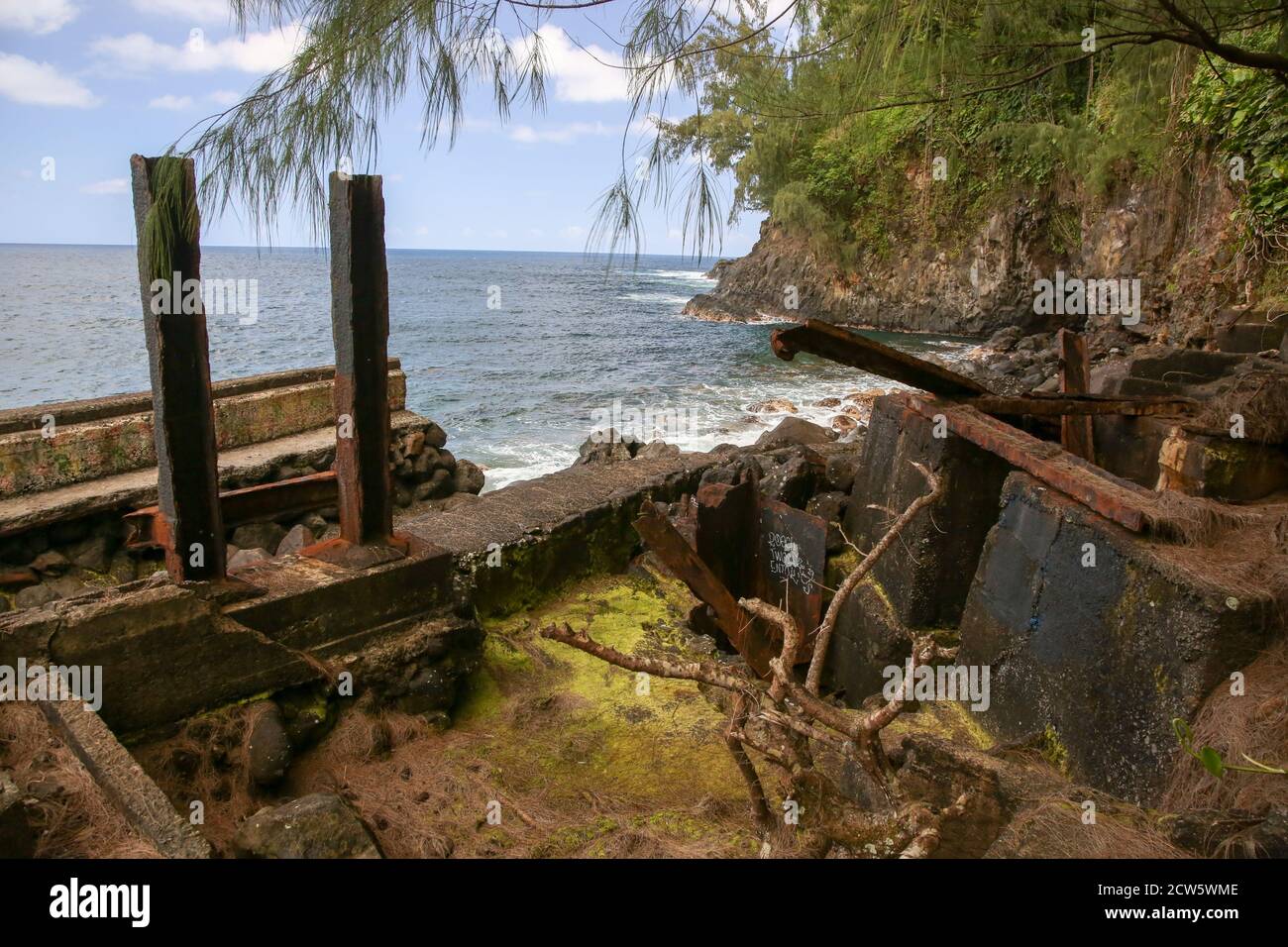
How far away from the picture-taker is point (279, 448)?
8547 millimetres

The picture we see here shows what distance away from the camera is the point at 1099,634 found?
11.2ft

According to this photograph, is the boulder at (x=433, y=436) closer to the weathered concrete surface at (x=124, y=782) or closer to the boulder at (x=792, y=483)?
the boulder at (x=792, y=483)

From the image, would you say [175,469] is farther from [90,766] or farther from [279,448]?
[279,448]

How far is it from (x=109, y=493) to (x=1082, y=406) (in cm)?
735

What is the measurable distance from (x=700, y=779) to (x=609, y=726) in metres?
0.66

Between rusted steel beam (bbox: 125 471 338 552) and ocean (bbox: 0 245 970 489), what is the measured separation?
168 cm

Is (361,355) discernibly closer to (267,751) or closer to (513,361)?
(267,751)

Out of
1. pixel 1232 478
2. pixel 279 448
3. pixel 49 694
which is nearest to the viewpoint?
pixel 49 694

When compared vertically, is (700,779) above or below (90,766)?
below

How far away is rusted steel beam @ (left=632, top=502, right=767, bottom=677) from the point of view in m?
5.35

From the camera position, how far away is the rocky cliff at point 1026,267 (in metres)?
13.4

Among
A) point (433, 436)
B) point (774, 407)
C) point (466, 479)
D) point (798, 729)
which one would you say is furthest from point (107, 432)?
point (774, 407)
